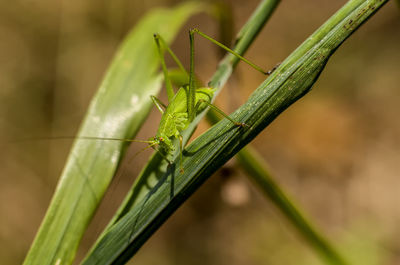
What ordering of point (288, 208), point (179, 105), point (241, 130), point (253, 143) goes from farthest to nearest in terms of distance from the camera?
point (253, 143)
point (179, 105)
point (288, 208)
point (241, 130)

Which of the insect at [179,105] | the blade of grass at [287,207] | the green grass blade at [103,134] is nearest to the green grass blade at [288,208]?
the blade of grass at [287,207]

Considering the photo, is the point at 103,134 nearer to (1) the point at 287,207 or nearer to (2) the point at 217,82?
(2) the point at 217,82

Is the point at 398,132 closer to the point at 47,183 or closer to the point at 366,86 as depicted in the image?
the point at 366,86

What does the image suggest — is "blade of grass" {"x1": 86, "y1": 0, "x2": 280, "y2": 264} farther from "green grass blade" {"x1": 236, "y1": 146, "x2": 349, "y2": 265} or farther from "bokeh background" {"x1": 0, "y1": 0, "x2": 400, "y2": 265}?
"bokeh background" {"x1": 0, "y1": 0, "x2": 400, "y2": 265}

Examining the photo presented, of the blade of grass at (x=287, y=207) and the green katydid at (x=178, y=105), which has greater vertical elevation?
the green katydid at (x=178, y=105)

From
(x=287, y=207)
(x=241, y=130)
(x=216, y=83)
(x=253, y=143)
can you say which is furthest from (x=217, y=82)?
(x=253, y=143)

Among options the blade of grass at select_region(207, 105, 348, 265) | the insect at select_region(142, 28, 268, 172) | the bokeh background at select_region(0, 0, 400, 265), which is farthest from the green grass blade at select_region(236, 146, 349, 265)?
the bokeh background at select_region(0, 0, 400, 265)

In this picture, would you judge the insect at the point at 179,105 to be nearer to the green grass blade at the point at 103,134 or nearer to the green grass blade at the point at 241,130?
the green grass blade at the point at 103,134
